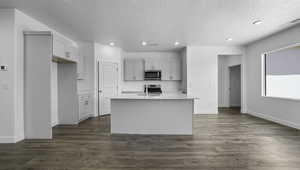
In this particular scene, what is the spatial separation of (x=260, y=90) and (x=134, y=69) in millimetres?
4519

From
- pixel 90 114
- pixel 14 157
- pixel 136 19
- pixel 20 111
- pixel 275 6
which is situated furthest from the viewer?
pixel 90 114

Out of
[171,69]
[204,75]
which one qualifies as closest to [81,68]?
[171,69]

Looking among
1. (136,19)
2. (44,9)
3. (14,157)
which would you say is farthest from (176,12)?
(14,157)

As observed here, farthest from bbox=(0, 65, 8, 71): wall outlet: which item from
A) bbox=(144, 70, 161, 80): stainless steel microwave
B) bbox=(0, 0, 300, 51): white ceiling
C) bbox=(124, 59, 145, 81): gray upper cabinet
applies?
bbox=(144, 70, 161, 80): stainless steel microwave

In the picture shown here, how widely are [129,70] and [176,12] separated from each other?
380 centimetres

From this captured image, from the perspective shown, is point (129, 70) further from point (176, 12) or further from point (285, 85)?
point (285, 85)

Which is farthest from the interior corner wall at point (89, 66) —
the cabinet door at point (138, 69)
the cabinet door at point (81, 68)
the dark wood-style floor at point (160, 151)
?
the dark wood-style floor at point (160, 151)

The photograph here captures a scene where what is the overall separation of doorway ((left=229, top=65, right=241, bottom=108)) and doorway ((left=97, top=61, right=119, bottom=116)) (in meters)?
5.54

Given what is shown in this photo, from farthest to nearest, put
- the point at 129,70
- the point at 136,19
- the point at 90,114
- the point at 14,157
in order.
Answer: the point at 129,70 → the point at 90,114 → the point at 136,19 → the point at 14,157

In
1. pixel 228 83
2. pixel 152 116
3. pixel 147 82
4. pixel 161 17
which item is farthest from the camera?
pixel 228 83

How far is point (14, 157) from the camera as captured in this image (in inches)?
98.0

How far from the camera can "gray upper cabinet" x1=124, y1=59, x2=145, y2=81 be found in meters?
6.59

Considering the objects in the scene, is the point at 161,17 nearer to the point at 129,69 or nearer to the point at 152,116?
the point at 152,116

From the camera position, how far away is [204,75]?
5.99 m
